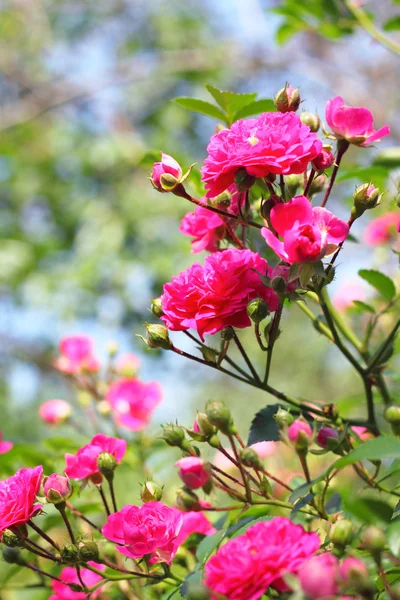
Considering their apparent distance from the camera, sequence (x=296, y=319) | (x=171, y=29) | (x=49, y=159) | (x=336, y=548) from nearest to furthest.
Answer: (x=336, y=548)
(x=296, y=319)
(x=49, y=159)
(x=171, y=29)

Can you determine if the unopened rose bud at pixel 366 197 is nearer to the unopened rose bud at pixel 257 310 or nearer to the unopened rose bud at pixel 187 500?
the unopened rose bud at pixel 257 310

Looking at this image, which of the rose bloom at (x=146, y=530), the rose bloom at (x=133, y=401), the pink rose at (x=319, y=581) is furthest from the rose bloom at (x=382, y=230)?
the pink rose at (x=319, y=581)

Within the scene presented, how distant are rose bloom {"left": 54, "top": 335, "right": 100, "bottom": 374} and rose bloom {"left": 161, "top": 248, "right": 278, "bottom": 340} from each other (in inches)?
22.1

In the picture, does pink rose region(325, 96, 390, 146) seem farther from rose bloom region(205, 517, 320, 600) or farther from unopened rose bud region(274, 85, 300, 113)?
rose bloom region(205, 517, 320, 600)

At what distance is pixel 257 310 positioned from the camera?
470 millimetres

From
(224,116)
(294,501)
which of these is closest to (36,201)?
(224,116)

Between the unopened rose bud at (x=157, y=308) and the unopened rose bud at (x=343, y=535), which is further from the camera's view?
the unopened rose bud at (x=157, y=308)

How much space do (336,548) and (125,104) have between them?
12.8 ft

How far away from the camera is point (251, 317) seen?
1.55 ft

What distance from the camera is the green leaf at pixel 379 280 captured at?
2.19 ft

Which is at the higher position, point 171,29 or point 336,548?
point 171,29

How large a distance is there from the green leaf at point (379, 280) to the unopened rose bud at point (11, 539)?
40 cm

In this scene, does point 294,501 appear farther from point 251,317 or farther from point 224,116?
point 224,116

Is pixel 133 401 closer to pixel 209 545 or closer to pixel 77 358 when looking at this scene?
pixel 77 358
